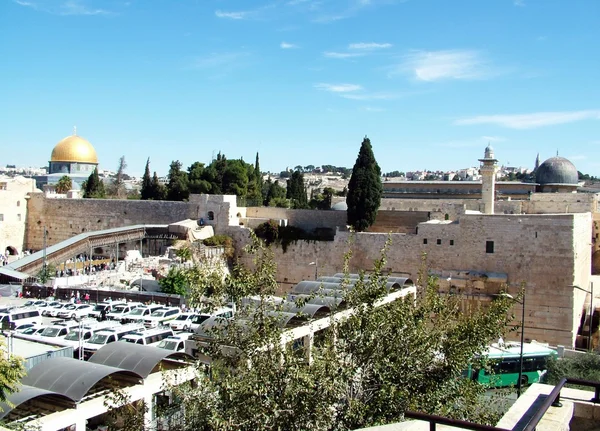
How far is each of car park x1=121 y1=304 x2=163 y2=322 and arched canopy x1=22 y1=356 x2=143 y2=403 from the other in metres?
8.08

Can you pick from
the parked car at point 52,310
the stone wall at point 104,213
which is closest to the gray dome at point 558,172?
the stone wall at point 104,213

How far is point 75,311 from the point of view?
17.3m

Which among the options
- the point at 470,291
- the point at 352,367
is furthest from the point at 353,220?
the point at 352,367

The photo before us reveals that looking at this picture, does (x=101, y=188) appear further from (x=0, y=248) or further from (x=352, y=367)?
(x=352, y=367)

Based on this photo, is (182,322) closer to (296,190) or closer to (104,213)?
(104,213)

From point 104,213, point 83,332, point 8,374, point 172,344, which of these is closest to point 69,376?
point 8,374

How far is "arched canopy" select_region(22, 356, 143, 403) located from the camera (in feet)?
26.1

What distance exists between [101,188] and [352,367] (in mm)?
36322

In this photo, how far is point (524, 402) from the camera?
3.90m

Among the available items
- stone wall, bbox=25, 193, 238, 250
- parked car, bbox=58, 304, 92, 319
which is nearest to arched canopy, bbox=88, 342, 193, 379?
parked car, bbox=58, 304, 92, 319

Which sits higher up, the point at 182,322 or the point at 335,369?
the point at 335,369

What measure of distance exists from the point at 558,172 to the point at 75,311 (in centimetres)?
3033

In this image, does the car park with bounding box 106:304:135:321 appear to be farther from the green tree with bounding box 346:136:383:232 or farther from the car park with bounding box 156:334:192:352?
the green tree with bounding box 346:136:383:232

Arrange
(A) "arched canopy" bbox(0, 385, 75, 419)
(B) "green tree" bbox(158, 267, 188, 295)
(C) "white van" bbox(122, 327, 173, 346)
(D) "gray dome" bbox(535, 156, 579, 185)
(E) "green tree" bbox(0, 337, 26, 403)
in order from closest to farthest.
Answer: (E) "green tree" bbox(0, 337, 26, 403)
(A) "arched canopy" bbox(0, 385, 75, 419)
(C) "white van" bbox(122, 327, 173, 346)
(B) "green tree" bbox(158, 267, 188, 295)
(D) "gray dome" bbox(535, 156, 579, 185)
